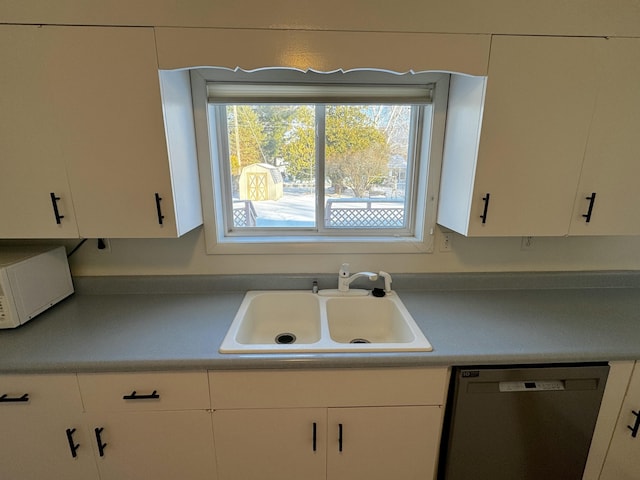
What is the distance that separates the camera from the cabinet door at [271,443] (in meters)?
1.15

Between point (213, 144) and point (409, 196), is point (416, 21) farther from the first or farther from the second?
point (213, 144)

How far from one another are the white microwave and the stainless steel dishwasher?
175 centimetres

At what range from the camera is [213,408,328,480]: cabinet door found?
1.15 meters

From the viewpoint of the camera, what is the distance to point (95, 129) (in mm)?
1132

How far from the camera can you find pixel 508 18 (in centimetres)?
110

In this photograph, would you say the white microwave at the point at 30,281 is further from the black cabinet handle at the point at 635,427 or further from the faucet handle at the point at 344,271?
the black cabinet handle at the point at 635,427

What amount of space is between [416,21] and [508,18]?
1.12 ft

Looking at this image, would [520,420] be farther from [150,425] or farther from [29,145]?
[29,145]

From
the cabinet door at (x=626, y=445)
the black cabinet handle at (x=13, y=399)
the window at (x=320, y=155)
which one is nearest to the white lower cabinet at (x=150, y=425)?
the black cabinet handle at (x=13, y=399)

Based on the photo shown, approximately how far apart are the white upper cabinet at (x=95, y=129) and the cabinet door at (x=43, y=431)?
570mm

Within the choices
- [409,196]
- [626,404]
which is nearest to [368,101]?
[409,196]

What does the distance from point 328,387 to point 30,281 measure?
1338 millimetres

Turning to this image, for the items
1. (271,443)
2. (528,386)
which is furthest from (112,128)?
(528,386)

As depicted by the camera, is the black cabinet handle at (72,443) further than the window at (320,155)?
No
